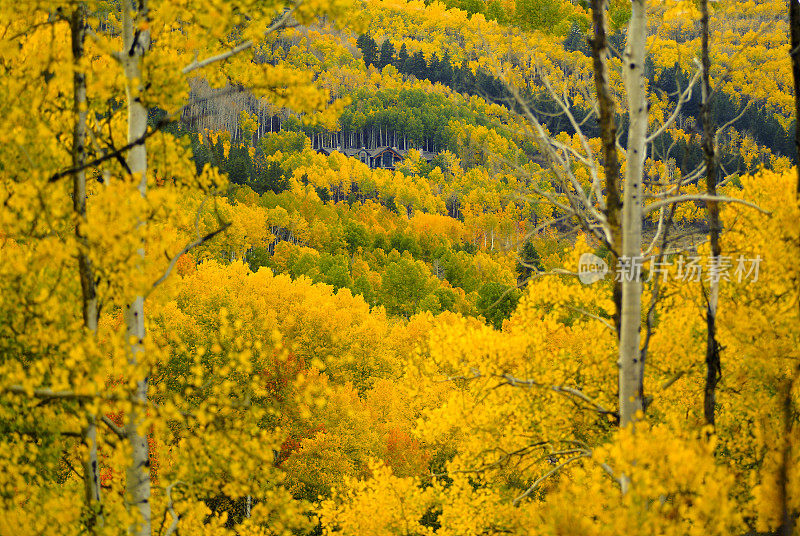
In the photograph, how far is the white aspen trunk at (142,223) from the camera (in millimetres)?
5617

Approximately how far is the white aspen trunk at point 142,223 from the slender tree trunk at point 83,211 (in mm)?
394

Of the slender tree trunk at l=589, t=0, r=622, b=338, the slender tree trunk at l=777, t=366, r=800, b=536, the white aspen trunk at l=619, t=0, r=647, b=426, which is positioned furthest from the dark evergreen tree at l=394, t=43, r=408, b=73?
the white aspen trunk at l=619, t=0, r=647, b=426

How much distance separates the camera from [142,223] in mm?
5531

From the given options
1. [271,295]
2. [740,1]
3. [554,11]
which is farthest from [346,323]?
[740,1]

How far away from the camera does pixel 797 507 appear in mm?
7168

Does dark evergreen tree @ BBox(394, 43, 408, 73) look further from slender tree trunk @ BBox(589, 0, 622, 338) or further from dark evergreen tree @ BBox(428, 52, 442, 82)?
slender tree trunk @ BBox(589, 0, 622, 338)

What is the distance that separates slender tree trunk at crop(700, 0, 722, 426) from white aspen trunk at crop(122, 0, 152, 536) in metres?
6.83

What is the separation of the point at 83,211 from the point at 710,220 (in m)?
7.76

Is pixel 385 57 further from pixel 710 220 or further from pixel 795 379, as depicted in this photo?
pixel 795 379

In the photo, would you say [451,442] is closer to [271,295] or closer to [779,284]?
[271,295]

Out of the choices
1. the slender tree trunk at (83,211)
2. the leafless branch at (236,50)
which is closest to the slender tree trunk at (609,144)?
the leafless branch at (236,50)

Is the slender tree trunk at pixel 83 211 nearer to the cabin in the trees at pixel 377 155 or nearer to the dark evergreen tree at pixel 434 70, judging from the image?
the cabin in the trees at pixel 377 155

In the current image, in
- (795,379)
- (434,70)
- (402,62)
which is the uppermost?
(402,62)

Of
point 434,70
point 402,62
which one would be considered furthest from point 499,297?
point 402,62
